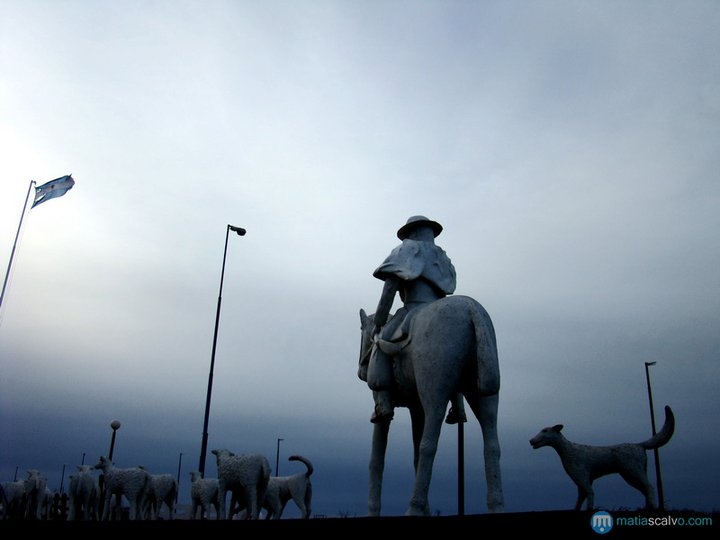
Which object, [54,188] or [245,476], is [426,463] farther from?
[54,188]

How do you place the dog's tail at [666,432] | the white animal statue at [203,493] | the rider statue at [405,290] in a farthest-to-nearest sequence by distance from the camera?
the white animal statue at [203,493], the dog's tail at [666,432], the rider statue at [405,290]

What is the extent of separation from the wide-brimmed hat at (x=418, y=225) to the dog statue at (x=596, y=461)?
4.42 meters

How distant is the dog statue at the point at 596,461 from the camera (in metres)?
10.4

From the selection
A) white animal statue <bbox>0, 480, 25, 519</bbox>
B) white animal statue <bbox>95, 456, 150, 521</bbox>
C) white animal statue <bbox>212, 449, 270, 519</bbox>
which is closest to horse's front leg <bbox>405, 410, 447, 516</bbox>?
white animal statue <bbox>212, 449, 270, 519</bbox>

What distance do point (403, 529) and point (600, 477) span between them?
6.57 m

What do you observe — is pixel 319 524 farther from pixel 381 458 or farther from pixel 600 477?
pixel 600 477

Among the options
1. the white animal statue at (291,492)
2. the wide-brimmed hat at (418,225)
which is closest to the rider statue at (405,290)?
the wide-brimmed hat at (418,225)

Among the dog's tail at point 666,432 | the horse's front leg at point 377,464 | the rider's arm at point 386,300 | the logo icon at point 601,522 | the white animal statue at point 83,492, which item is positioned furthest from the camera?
the white animal statue at point 83,492

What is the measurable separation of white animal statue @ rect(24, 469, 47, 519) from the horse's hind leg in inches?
686

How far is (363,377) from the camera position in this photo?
893 cm

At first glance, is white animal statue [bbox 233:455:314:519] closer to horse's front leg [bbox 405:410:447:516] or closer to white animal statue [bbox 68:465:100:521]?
white animal statue [bbox 68:465:100:521]

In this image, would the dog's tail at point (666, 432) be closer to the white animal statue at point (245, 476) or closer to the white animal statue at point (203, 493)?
the white animal statue at point (245, 476)

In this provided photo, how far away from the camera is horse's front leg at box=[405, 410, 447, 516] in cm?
721

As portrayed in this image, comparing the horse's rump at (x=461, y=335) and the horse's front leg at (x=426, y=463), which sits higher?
the horse's rump at (x=461, y=335)
